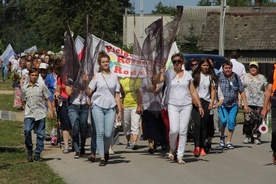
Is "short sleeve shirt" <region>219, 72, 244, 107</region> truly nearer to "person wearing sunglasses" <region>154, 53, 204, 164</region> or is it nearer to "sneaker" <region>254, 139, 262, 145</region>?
"sneaker" <region>254, 139, 262, 145</region>

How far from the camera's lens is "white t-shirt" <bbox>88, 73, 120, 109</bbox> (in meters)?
12.7

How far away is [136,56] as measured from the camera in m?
13.9

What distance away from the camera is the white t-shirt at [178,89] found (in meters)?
13.1

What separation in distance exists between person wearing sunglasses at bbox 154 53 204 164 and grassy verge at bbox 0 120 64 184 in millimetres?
2080

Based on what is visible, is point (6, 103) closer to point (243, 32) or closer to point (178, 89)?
point (178, 89)

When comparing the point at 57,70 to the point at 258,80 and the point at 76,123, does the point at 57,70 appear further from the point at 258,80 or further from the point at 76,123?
the point at 258,80

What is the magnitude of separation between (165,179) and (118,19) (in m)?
60.5

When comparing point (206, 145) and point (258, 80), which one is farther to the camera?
point (258, 80)

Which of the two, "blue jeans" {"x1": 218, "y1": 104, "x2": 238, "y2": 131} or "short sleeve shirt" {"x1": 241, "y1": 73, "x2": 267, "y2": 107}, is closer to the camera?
"blue jeans" {"x1": 218, "y1": 104, "x2": 238, "y2": 131}

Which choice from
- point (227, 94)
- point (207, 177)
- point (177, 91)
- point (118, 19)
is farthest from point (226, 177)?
point (118, 19)

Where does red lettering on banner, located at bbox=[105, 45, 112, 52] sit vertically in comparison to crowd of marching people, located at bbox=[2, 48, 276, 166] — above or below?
above

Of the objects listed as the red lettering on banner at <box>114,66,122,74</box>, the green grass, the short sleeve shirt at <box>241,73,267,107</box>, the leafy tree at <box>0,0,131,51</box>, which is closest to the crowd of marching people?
the short sleeve shirt at <box>241,73,267,107</box>

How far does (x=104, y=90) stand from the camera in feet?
41.9

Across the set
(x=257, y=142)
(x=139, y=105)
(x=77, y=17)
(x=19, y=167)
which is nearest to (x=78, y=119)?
(x=139, y=105)
